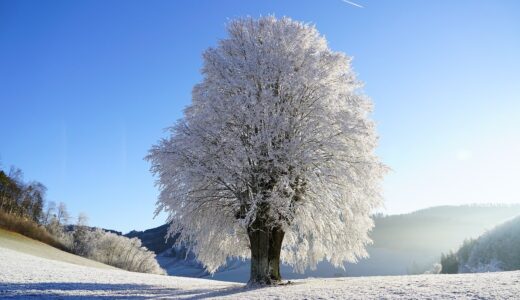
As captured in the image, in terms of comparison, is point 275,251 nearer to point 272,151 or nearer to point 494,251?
→ point 272,151

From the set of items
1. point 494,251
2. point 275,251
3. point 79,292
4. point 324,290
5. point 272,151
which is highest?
point 272,151

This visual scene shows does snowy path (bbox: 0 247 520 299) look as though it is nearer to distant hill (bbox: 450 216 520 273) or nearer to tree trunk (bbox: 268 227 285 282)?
tree trunk (bbox: 268 227 285 282)

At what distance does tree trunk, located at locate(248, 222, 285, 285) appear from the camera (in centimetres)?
2145

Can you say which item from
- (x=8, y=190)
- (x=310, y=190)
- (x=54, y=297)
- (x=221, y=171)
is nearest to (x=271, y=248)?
(x=310, y=190)

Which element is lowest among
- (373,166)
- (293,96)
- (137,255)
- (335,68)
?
(137,255)

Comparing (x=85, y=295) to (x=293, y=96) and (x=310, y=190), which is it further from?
(x=293, y=96)

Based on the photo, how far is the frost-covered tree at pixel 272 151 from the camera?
20.7 metres

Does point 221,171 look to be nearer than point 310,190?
Yes

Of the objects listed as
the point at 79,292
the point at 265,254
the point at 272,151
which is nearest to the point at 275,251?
the point at 265,254

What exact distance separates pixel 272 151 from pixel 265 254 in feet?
18.5

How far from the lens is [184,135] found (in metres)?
21.7

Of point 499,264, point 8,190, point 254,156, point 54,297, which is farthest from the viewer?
point 499,264

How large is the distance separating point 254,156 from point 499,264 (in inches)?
3985

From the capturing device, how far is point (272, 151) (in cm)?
2005
